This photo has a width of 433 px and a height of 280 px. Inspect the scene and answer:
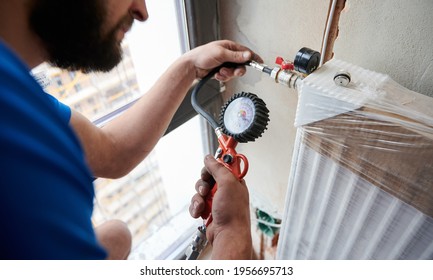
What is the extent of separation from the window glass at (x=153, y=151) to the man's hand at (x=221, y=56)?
17 cm

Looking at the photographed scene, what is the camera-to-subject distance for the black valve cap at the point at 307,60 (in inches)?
21.5

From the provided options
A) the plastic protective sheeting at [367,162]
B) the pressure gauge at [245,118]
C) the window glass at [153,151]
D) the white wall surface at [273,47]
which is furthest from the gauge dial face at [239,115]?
the window glass at [153,151]

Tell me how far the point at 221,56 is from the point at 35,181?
533mm

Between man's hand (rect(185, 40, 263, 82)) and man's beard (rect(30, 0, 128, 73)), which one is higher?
man's beard (rect(30, 0, 128, 73))

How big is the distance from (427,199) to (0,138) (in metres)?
0.65

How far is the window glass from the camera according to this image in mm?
806

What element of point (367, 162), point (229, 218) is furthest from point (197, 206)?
point (367, 162)

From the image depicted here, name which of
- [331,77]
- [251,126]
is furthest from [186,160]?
[331,77]

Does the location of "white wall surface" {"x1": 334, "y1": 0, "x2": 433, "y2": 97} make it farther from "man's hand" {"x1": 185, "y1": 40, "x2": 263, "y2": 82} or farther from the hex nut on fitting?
"man's hand" {"x1": 185, "y1": 40, "x2": 263, "y2": 82}

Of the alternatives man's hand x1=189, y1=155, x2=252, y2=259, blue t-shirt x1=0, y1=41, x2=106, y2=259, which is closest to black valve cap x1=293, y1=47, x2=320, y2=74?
man's hand x1=189, y1=155, x2=252, y2=259

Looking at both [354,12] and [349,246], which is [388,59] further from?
[349,246]

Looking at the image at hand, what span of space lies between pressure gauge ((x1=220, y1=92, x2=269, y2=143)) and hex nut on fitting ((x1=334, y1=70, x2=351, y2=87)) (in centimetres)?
15
